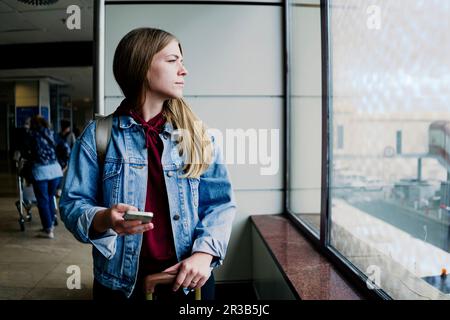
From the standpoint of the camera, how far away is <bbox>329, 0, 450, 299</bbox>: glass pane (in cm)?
109

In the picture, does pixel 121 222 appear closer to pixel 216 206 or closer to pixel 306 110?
pixel 216 206

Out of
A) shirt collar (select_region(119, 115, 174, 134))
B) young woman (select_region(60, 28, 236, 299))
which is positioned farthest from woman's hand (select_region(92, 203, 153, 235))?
shirt collar (select_region(119, 115, 174, 134))

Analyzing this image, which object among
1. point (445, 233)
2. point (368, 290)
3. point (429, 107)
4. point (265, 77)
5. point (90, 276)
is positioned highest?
point (265, 77)

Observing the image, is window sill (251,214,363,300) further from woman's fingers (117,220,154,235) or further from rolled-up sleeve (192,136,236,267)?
woman's fingers (117,220,154,235)

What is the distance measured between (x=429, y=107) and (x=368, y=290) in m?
0.79

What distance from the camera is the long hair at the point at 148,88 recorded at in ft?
3.01

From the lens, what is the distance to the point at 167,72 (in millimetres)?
938

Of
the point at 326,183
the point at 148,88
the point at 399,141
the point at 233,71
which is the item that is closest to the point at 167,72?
the point at 148,88

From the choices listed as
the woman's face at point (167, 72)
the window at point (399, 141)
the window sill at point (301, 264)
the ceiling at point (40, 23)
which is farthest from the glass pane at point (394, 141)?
the ceiling at point (40, 23)

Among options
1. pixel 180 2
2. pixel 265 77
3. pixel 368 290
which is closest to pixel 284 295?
pixel 368 290

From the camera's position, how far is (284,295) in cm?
192

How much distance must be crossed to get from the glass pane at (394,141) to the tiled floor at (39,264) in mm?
1991

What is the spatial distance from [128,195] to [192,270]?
24cm
